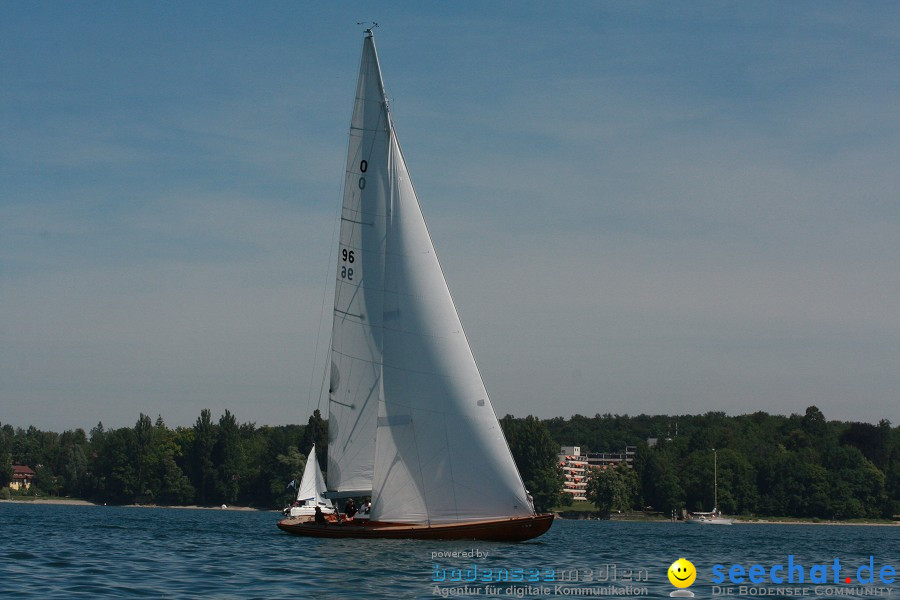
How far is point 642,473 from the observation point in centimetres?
17138

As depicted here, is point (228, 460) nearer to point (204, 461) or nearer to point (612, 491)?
point (204, 461)

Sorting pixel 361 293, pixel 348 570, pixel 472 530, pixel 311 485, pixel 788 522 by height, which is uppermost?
pixel 361 293

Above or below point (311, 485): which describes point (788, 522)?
below

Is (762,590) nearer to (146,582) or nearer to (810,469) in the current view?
(146,582)

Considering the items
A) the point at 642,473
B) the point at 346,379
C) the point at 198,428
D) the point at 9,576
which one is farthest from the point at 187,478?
the point at 9,576

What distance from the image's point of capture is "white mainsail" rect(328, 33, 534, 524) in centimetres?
4541

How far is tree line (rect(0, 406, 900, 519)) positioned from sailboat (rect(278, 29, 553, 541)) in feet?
339

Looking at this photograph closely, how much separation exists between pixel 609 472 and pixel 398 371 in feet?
414

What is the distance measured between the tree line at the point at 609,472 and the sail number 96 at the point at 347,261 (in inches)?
4086

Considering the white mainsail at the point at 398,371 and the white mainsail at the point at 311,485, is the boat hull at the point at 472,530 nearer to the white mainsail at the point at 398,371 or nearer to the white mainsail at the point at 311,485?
the white mainsail at the point at 398,371

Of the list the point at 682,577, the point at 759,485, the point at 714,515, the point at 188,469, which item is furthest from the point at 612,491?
the point at 682,577

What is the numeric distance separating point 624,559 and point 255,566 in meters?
18.2

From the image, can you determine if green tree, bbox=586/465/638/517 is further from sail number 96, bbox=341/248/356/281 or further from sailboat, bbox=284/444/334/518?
sail number 96, bbox=341/248/356/281

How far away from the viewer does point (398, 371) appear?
47.0m
